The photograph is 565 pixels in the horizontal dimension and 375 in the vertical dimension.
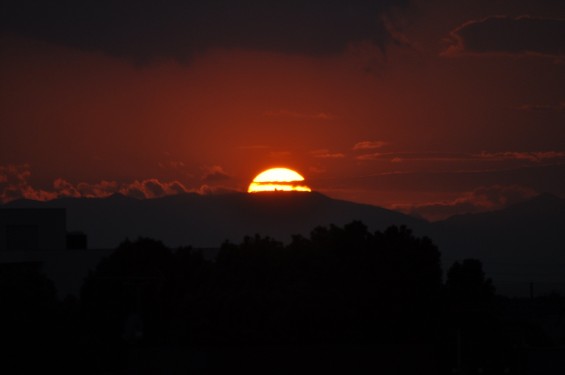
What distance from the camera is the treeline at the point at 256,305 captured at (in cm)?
4647

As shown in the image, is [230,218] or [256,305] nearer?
[256,305]

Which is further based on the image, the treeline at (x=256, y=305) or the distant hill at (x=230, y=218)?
the distant hill at (x=230, y=218)

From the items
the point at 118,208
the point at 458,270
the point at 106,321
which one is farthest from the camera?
the point at 118,208

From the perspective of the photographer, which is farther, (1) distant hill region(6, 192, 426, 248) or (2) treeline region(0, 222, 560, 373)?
(1) distant hill region(6, 192, 426, 248)

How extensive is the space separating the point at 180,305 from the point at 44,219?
4219 centimetres

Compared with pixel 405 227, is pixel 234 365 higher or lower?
lower

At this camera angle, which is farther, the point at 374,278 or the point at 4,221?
the point at 4,221

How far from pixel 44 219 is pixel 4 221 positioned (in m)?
3.60

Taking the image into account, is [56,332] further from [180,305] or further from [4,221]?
[4,221]

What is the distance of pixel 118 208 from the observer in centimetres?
18962

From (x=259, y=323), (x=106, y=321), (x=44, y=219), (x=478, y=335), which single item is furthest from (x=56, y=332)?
(x=44, y=219)

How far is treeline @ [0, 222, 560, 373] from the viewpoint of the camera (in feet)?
152

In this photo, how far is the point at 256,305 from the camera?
204ft

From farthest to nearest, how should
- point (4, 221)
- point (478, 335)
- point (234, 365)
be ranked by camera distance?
point (4, 221), point (234, 365), point (478, 335)
